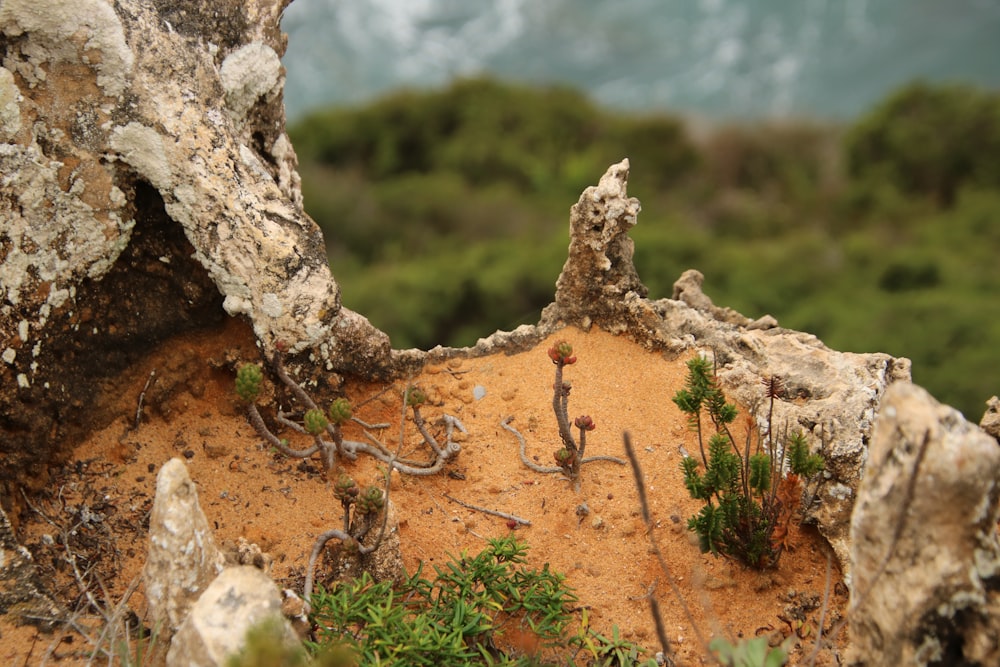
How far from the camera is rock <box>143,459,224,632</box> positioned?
3164mm

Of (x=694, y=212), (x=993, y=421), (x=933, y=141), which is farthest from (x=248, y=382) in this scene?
(x=933, y=141)

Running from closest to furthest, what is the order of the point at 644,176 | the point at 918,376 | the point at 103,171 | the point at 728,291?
the point at 103,171 < the point at 918,376 < the point at 728,291 < the point at 644,176

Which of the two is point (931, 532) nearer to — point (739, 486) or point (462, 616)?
point (739, 486)

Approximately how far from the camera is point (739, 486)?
3.93 metres

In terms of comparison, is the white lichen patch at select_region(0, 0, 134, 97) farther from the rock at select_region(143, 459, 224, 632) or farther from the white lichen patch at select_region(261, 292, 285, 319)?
the rock at select_region(143, 459, 224, 632)

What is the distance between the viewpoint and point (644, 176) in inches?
889

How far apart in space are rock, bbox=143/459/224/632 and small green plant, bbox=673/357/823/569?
66.7 inches

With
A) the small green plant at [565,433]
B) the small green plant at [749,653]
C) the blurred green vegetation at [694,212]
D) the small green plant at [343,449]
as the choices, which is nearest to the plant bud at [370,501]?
the small green plant at [343,449]

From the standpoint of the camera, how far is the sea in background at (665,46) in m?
29.1

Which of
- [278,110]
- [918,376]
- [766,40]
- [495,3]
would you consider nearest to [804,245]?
[918,376]

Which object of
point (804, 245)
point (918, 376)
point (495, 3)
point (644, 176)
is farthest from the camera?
point (495, 3)

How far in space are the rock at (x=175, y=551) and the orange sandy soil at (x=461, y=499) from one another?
32cm

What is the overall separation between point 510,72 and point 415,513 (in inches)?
1175

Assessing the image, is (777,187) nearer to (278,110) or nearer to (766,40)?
(766,40)
